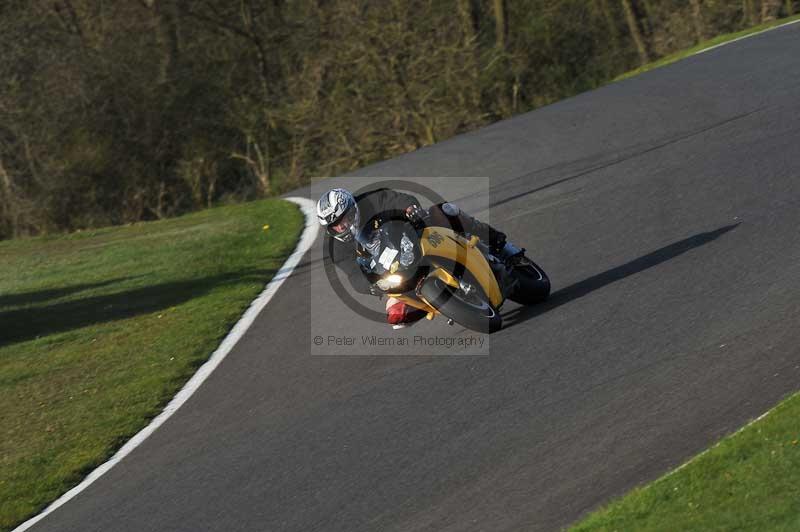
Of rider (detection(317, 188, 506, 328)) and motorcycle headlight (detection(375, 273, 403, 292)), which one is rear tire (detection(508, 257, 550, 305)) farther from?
motorcycle headlight (detection(375, 273, 403, 292))

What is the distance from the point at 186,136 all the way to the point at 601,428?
80.3 feet

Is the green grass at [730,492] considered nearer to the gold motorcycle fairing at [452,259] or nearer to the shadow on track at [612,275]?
the gold motorcycle fairing at [452,259]

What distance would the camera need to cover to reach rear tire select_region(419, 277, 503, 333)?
27.5 feet

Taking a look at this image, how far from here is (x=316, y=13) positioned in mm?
27594

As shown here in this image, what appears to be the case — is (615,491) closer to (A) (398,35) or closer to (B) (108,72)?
(A) (398,35)

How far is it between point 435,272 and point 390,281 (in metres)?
0.36

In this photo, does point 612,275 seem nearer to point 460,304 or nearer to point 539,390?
point 460,304

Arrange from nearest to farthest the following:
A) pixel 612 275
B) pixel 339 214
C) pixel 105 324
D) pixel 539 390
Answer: pixel 539 390 → pixel 339 214 → pixel 612 275 → pixel 105 324

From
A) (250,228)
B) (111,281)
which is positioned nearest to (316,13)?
(250,228)

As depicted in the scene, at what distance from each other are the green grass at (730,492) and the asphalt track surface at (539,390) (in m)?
0.31

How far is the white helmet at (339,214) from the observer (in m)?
8.32

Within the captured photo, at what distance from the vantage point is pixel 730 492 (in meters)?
5.19

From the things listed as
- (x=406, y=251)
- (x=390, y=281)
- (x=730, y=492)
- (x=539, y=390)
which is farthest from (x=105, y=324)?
(x=730, y=492)

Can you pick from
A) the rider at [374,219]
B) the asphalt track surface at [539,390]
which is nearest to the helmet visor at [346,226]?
the rider at [374,219]
